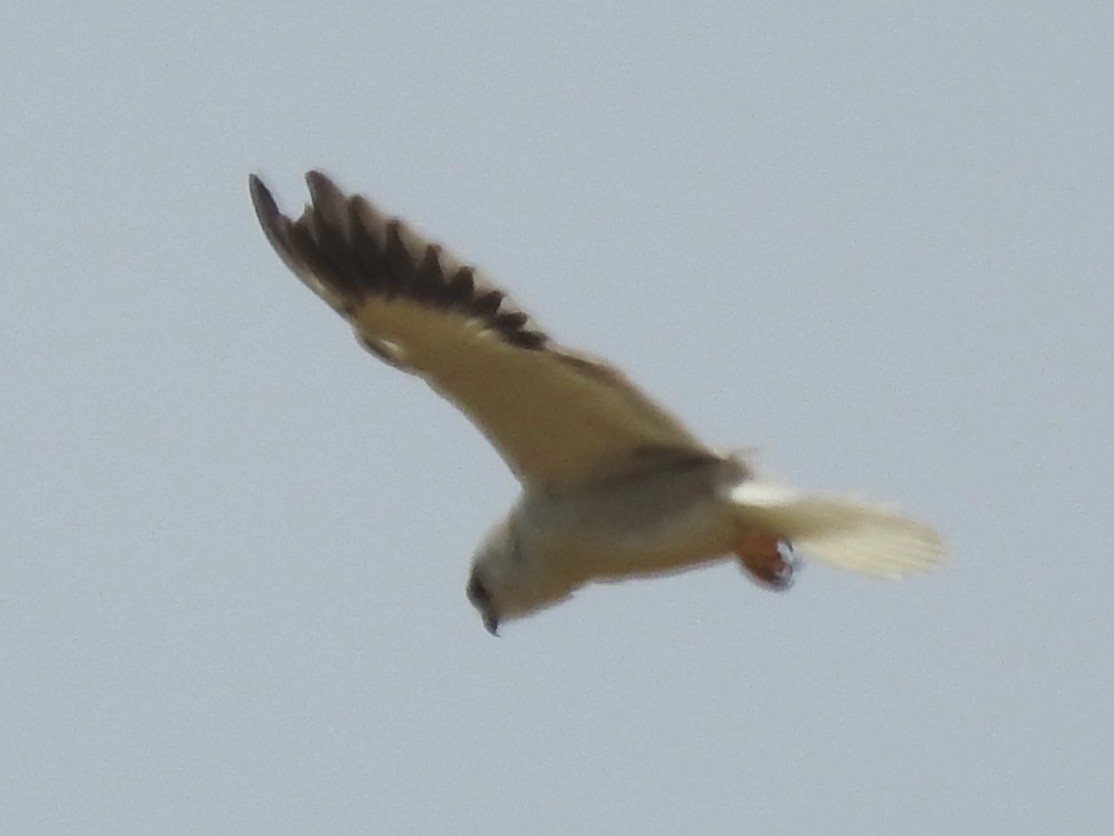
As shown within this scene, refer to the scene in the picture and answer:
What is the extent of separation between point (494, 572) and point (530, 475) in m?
0.45

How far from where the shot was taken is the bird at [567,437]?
13.4 m

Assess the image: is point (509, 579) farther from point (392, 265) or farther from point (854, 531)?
point (854, 531)

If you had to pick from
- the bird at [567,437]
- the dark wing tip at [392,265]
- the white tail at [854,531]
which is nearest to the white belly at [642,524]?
the bird at [567,437]

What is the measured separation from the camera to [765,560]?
13992mm

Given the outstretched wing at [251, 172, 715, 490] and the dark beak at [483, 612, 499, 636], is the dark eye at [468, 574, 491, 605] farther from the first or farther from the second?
the outstretched wing at [251, 172, 715, 490]

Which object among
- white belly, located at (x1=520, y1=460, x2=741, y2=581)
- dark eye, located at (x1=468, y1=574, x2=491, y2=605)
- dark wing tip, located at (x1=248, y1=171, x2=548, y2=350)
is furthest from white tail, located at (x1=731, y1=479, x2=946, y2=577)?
dark eye, located at (x1=468, y1=574, x2=491, y2=605)

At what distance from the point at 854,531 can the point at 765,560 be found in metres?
0.69

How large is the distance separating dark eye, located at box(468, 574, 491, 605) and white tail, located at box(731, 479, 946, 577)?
1385mm

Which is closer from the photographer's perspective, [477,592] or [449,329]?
[449,329]

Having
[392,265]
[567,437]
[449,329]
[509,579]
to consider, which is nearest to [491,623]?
[509,579]

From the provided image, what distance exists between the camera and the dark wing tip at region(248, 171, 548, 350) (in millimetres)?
13484

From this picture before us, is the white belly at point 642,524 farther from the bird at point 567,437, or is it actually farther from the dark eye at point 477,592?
the dark eye at point 477,592

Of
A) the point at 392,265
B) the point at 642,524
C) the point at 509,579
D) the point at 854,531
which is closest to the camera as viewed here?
the point at 854,531

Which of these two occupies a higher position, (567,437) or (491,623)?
(567,437)
